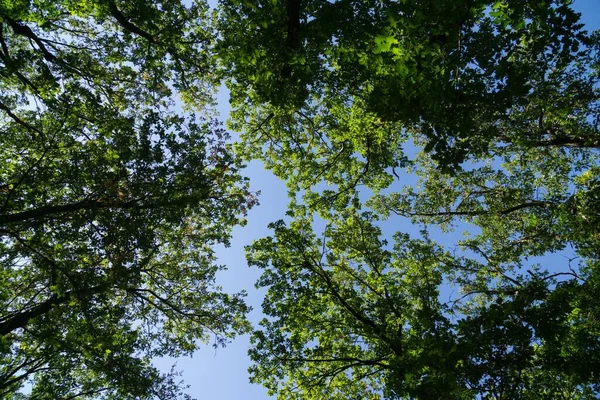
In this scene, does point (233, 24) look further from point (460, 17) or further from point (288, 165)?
point (460, 17)

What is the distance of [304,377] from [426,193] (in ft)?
34.6

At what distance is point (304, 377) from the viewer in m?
13.5

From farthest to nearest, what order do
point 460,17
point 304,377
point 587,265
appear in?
point 304,377
point 587,265
point 460,17

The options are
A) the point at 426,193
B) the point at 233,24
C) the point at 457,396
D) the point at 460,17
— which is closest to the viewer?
the point at 460,17

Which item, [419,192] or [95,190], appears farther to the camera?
[419,192]

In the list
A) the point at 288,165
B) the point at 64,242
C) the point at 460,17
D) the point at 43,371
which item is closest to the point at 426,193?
the point at 288,165

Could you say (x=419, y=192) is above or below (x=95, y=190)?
above

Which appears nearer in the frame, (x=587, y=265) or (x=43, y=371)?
(x=587, y=265)

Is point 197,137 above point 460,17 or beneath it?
above

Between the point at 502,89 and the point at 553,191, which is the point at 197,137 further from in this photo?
the point at 553,191

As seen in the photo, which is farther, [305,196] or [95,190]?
[305,196]

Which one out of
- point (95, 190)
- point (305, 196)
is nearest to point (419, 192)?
point (305, 196)

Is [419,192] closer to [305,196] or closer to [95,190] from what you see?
[305,196]

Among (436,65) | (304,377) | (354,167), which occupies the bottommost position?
(304,377)
